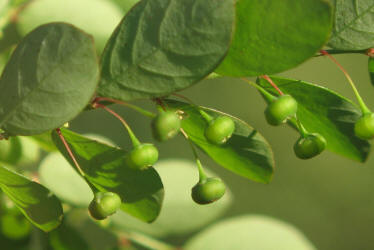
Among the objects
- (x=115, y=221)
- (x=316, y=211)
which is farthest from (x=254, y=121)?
(x=115, y=221)

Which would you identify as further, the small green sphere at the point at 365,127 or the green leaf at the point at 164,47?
the small green sphere at the point at 365,127

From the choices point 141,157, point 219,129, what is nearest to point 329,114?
point 219,129

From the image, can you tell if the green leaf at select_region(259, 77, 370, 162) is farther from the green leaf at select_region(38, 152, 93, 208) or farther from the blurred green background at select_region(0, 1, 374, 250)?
the blurred green background at select_region(0, 1, 374, 250)

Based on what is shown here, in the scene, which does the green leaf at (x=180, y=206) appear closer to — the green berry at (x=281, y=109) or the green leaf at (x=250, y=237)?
the green leaf at (x=250, y=237)

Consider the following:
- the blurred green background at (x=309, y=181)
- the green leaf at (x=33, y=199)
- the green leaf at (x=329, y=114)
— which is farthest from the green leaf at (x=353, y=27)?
the blurred green background at (x=309, y=181)

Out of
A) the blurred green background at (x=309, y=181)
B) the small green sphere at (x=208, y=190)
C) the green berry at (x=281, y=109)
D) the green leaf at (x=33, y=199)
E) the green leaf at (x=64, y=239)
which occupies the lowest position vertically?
the blurred green background at (x=309, y=181)

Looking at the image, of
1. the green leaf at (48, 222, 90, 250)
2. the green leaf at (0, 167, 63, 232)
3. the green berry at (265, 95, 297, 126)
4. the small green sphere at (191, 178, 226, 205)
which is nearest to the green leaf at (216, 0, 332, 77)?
the green berry at (265, 95, 297, 126)

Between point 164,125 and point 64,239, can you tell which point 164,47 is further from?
point 64,239

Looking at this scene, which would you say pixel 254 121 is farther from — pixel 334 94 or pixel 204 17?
pixel 204 17
